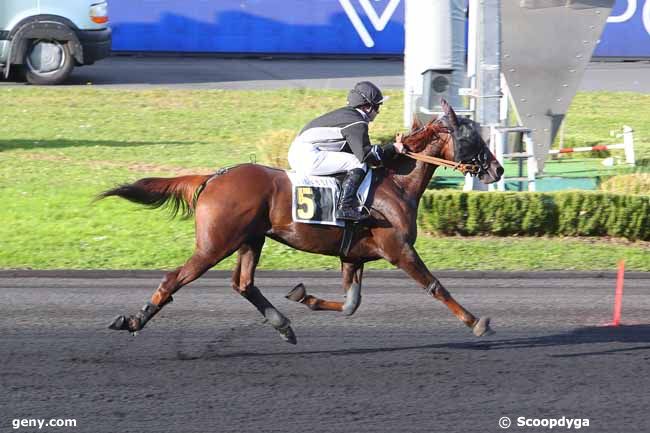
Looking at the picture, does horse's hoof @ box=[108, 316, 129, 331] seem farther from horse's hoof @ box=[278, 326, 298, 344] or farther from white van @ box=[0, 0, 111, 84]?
white van @ box=[0, 0, 111, 84]

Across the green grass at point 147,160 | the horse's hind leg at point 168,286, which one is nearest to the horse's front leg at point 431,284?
the horse's hind leg at point 168,286

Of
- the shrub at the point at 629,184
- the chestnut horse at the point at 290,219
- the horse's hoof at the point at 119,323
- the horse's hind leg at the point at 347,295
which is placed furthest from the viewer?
the shrub at the point at 629,184

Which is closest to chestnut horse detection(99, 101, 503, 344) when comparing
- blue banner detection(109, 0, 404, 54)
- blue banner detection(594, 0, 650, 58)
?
blue banner detection(109, 0, 404, 54)

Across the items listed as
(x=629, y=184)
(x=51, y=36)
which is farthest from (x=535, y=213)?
(x=51, y=36)

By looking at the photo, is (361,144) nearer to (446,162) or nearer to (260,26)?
(446,162)

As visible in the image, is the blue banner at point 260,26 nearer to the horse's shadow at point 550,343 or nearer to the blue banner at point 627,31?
the blue banner at point 627,31

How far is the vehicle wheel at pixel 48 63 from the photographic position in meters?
21.7

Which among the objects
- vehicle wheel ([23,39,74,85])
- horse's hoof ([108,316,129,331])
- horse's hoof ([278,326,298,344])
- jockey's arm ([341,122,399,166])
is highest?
vehicle wheel ([23,39,74,85])

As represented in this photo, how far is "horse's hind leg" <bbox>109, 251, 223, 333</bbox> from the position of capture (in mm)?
7961

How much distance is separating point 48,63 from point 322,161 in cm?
1502

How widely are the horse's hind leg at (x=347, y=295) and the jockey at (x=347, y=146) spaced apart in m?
0.63

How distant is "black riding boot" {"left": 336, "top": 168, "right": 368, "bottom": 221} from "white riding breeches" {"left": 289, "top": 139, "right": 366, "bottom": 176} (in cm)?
12

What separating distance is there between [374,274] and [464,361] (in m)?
3.36

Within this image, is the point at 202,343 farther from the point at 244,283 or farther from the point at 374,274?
the point at 374,274
